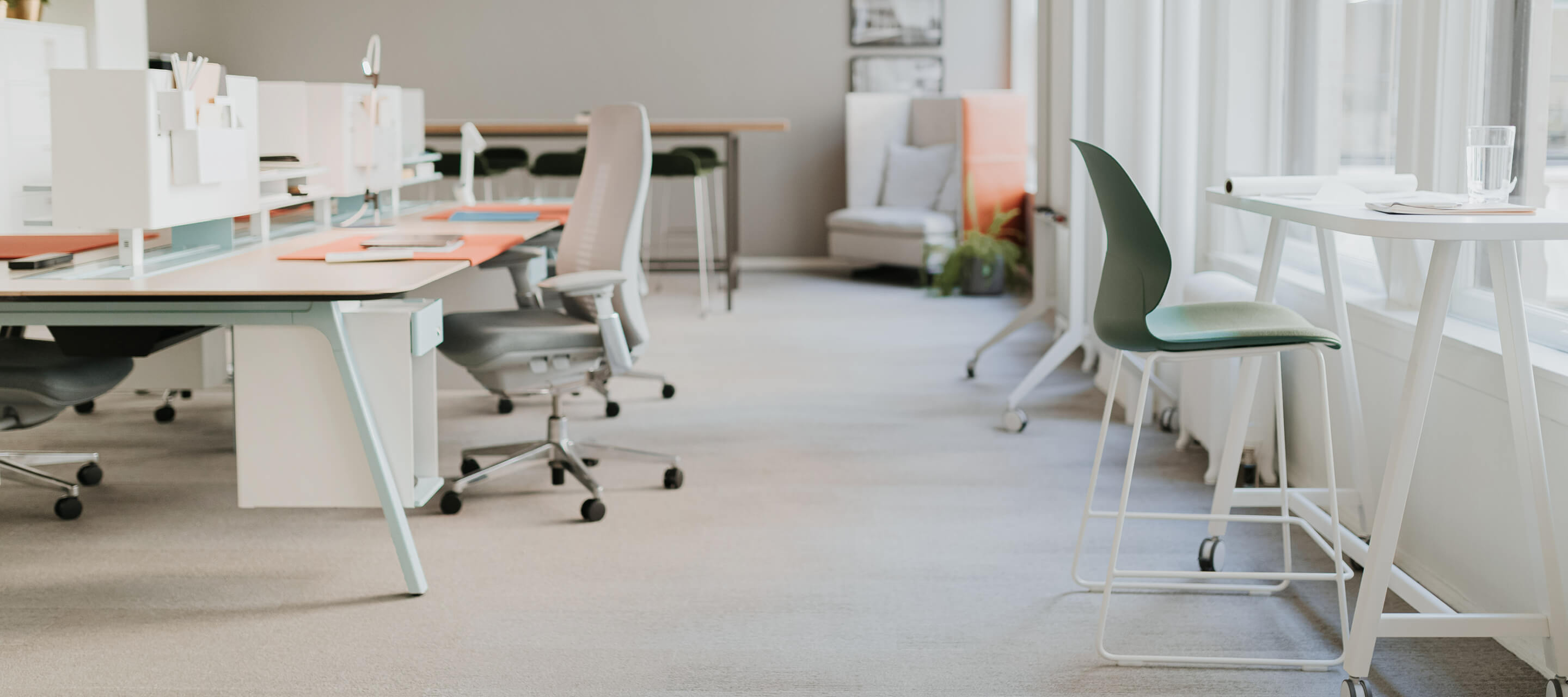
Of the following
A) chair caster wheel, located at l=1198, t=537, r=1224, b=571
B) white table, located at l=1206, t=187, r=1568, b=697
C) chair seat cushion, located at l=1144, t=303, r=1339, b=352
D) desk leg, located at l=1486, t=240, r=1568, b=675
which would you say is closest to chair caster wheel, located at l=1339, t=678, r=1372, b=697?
white table, located at l=1206, t=187, r=1568, b=697

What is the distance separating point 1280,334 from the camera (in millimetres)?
2020

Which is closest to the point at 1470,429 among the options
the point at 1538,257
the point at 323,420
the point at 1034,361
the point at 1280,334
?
the point at 1538,257

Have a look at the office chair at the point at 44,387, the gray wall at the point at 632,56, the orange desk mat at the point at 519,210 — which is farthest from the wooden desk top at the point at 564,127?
the office chair at the point at 44,387

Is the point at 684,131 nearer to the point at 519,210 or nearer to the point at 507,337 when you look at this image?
the point at 519,210

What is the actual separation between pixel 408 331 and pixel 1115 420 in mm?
2442

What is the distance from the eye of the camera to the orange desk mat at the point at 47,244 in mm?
2635

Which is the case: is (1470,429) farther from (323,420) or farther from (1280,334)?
(323,420)

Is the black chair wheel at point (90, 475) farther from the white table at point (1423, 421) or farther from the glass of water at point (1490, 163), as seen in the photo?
the glass of water at point (1490, 163)

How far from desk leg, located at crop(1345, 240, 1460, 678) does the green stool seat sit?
229mm

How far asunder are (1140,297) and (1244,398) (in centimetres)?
54

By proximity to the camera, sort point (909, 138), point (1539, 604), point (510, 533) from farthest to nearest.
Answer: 1. point (909, 138)
2. point (510, 533)
3. point (1539, 604)

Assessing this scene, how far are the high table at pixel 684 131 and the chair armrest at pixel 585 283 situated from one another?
3.05 metres

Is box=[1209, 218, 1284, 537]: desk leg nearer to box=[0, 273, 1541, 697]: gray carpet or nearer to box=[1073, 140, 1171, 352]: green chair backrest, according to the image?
box=[0, 273, 1541, 697]: gray carpet

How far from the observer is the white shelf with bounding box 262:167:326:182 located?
3127 millimetres
